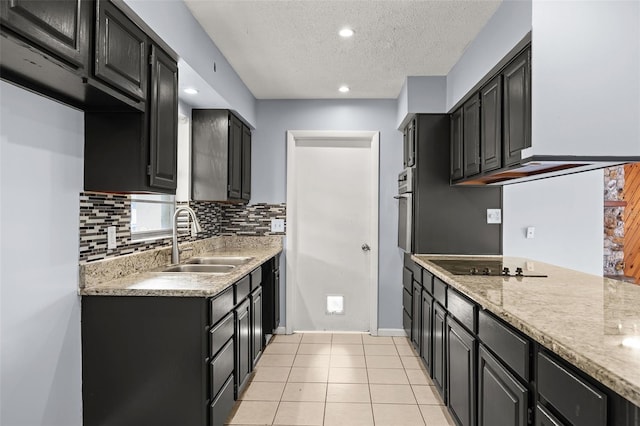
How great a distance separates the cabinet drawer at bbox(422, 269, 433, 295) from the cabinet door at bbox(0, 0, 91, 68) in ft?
8.14

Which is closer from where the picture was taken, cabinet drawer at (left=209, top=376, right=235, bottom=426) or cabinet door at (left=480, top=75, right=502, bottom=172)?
cabinet drawer at (left=209, top=376, right=235, bottom=426)

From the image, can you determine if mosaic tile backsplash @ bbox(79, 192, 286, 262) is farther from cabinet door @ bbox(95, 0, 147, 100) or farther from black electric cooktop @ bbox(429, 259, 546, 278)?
black electric cooktop @ bbox(429, 259, 546, 278)

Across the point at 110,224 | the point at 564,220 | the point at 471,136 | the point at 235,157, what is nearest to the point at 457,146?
the point at 471,136

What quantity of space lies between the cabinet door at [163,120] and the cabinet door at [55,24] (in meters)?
0.55

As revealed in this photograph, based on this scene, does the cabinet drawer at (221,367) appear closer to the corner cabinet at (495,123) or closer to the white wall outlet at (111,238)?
the white wall outlet at (111,238)

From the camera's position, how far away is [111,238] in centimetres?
224

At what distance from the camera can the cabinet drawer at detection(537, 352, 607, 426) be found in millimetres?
1033

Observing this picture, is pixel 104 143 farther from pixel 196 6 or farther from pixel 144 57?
pixel 196 6

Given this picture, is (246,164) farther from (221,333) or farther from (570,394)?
(570,394)

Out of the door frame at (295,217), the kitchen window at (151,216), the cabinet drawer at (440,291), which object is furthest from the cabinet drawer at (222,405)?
the door frame at (295,217)

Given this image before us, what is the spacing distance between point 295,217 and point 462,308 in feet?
8.12

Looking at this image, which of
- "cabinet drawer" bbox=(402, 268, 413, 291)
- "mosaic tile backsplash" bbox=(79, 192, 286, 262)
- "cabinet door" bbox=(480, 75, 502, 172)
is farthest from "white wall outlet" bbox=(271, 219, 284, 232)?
"cabinet door" bbox=(480, 75, 502, 172)

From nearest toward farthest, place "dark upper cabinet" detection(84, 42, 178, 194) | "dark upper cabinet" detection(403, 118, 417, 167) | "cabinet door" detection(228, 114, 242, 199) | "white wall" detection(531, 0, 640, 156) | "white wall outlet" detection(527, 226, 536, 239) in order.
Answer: "white wall" detection(531, 0, 640, 156) < "dark upper cabinet" detection(84, 42, 178, 194) < "white wall outlet" detection(527, 226, 536, 239) < "cabinet door" detection(228, 114, 242, 199) < "dark upper cabinet" detection(403, 118, 417, 167)

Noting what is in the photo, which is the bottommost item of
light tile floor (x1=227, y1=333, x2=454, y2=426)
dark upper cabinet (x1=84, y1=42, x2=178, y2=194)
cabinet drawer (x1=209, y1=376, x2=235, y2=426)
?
light tile floor (x1=227, y1=333, x2=454, y2=426)
